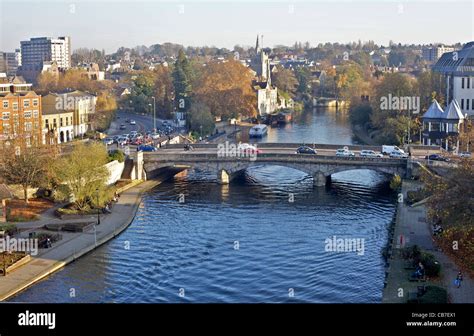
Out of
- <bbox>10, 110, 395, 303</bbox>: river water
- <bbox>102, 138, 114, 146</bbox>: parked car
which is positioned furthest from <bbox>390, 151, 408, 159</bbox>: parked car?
<bbox>102, 138, 114, 146</bbox>: parked car

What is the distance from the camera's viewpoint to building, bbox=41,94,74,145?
4197 cm

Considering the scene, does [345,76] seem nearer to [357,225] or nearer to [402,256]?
[357,225]

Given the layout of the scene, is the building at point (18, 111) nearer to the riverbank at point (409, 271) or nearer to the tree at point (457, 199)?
the riverbank at point (409, 271)

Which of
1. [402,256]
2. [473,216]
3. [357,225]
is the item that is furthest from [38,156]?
[473,216]

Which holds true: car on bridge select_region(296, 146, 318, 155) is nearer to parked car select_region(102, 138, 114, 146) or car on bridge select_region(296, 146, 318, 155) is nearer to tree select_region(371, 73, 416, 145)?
tree select_region(371, 73, 416, 145)

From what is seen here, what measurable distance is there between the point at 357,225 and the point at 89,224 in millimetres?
9917

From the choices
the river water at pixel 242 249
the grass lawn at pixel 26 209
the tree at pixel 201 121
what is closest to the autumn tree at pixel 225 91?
the tree at pixel 201 121

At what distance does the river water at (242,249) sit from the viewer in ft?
56.0

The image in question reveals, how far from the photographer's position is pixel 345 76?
85.1 m

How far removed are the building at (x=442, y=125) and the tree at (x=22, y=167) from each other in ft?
75.1

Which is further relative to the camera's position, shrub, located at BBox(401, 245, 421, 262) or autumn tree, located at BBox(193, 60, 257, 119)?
autumn tree, located at BBox(193, 60, 257, 119)

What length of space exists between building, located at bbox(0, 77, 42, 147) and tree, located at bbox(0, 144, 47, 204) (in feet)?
12.8

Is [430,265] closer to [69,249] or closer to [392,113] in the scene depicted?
[69,249]

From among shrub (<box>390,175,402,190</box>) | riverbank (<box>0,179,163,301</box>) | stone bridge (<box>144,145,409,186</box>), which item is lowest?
riverbank (<box>0,179,163,301</box>)
